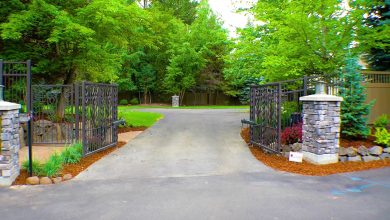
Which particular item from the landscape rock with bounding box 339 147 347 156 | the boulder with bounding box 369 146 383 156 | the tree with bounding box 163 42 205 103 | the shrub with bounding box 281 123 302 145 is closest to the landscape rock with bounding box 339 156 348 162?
the landscape rock with bounding box 339 147 347 156

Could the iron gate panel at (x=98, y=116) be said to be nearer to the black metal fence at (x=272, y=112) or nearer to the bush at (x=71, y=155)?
the bush at (x=71, y=155)

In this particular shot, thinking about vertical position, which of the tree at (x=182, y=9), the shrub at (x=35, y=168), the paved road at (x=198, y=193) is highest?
the tree at (x=182, y=9)

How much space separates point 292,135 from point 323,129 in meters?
1.30

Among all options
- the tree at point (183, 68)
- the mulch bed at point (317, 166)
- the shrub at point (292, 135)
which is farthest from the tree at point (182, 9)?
the mulch bed at point (317, 166)

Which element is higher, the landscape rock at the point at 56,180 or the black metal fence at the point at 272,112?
the black metal fence at the point at 272,112

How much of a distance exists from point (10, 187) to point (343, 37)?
29.7 ft

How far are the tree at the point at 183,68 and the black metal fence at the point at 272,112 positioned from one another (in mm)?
22682

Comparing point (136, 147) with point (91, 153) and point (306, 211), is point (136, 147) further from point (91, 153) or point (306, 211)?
point (306, 211)

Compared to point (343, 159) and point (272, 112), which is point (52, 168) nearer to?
point (272, 112)

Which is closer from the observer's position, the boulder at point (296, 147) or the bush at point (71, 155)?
the bush at point (71, 155)

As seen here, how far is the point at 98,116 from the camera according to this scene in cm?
954

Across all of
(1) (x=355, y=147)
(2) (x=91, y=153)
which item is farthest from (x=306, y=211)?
(2) (x=91, y=153)

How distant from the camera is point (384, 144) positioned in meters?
8.52

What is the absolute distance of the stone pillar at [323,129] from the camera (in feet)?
25.6
